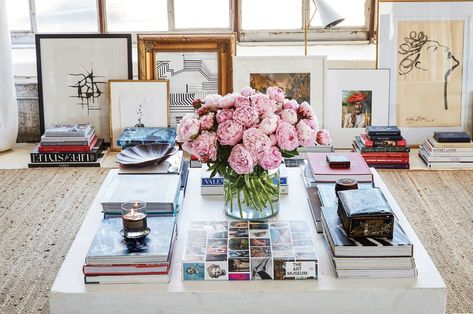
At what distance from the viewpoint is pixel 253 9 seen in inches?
181

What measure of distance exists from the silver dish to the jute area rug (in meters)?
0.51

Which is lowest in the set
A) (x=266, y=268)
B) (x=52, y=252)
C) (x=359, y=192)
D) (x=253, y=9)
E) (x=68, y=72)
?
(x=52, y=252)

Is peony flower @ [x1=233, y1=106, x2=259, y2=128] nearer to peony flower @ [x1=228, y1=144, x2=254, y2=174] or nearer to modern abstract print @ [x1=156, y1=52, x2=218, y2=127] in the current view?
peony flower @ [x1=228, y1=144, x2=254, y2=174]

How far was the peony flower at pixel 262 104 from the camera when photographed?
7.42 feet

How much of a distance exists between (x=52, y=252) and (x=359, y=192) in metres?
1.44

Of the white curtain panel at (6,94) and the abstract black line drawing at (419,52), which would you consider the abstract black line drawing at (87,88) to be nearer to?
the white curtain panel at (6,94)

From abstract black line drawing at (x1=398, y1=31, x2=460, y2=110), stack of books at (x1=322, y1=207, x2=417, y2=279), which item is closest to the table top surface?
stack of books at (x1=322, y1=207, x2=417, y2=279)

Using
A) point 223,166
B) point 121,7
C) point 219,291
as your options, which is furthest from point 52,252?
point 121,7

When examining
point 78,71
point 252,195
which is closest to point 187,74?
point 78,71

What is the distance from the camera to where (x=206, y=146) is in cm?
226

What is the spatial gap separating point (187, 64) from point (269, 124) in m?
2.05

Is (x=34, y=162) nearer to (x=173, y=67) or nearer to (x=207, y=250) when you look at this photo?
(x=173, y=67)

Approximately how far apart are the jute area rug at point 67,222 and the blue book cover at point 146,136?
0.24m

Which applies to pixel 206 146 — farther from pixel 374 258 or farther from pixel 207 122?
pixel 374 258
